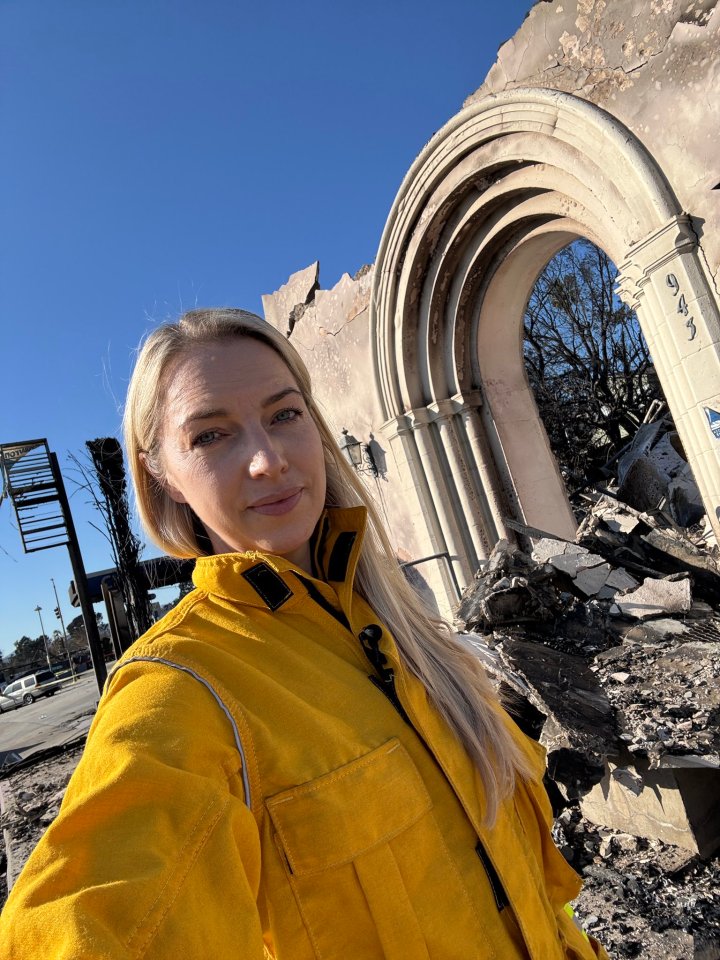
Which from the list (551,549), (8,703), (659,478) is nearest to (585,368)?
(659,478)

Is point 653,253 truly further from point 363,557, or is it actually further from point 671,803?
point 363,557

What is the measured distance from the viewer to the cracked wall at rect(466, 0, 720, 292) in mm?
3793

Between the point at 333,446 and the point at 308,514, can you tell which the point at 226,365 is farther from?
the point at 333,446

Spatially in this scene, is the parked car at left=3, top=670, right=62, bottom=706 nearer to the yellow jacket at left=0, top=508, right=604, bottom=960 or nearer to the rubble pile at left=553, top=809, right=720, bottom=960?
the rubble pile at left=553, top=809, right=720, bottom=960

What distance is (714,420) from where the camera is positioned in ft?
13.4

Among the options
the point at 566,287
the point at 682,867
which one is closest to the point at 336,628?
the point at 682,867

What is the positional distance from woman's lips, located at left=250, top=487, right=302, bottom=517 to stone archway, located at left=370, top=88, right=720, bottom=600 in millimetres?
4193

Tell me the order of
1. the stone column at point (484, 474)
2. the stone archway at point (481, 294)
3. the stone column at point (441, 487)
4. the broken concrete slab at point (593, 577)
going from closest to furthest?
the stone archway at point (481, 294)
the broken concrete slab at point (593, 577)
the stone column at point (484, 474)
the stone column at point (441, 487)

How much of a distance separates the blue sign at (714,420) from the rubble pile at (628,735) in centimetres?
123

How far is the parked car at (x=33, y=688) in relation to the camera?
24719 mm

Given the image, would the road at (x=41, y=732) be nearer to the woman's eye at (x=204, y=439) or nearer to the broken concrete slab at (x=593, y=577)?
the broken concrete slab at (x=593, y=577)

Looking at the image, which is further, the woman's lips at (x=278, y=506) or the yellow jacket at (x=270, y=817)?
the woman's lips at (x=278, y=506)

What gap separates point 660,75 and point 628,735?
14.0ft

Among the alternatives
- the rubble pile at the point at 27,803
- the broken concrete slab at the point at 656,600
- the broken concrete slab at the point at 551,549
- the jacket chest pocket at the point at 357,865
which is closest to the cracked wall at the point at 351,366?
the broken concrete slab at the point at 551,549
